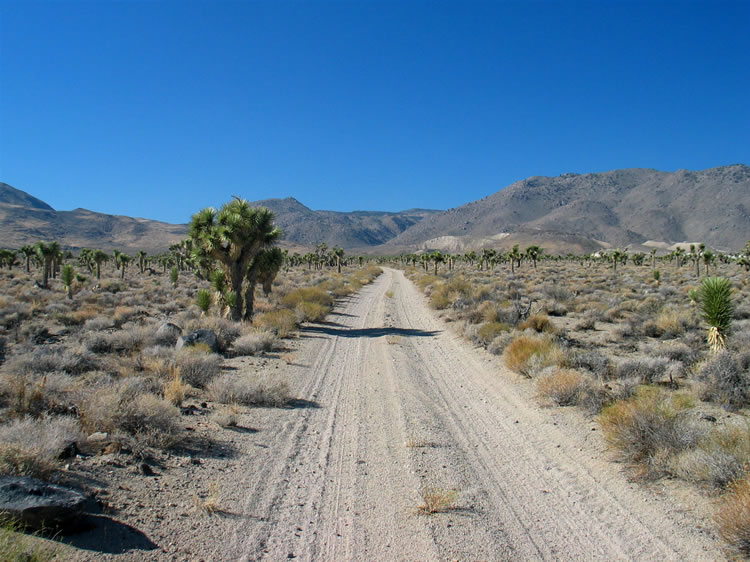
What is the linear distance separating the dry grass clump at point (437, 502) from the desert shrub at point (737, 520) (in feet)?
8.27

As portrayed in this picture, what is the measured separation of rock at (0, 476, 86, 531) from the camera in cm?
388

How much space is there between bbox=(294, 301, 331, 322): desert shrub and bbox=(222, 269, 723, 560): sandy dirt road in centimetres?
1027

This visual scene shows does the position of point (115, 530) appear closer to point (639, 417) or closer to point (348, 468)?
point (348, 468)

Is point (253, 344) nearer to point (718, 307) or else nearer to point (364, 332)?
point (364, 332)

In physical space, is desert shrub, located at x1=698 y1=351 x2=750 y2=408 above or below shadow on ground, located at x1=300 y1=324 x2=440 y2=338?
above

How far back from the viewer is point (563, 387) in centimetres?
855

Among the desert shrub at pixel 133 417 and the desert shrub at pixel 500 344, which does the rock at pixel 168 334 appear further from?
the desert shrub at pixel 500 344

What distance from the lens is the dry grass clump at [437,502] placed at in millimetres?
5090

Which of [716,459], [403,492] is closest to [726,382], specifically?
[716,459]

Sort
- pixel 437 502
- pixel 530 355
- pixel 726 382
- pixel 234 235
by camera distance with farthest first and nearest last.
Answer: pixel 234 235, pixel 530 355, pixel 726 382, pixel 437 502

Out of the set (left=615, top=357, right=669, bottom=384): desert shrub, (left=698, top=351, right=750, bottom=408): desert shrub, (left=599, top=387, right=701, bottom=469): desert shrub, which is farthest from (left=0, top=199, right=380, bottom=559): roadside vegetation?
(left=698, top=351, right=750, bottom=408): desert shrub

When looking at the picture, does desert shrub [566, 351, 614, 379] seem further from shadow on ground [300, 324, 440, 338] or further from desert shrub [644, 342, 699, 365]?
shadow on ground [300, 324, 440, 338]

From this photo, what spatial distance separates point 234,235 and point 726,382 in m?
15.6

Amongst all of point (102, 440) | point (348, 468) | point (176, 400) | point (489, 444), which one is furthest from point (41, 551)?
point (489, 444)
